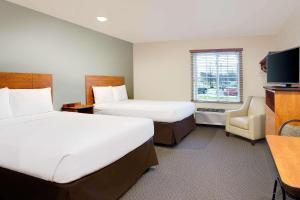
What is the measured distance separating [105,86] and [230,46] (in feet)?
10.3

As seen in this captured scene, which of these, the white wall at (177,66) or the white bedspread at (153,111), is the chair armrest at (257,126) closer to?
the white bedspread at (153,111)

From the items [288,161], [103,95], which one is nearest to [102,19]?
[103,95]

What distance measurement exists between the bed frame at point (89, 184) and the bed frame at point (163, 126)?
1117 mm

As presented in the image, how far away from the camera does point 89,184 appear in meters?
1.74

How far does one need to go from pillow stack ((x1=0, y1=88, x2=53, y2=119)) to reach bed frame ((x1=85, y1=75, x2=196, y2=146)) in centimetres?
125

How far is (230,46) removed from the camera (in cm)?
521

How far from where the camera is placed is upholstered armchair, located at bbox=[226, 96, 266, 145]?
3873mm

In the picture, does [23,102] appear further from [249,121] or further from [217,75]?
[217,75]

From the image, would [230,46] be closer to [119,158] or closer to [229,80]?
[229,80]

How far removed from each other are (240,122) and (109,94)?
2.83 metres

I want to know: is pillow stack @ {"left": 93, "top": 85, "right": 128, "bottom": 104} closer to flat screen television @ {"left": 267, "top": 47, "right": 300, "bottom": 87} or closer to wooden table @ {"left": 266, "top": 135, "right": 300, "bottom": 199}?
flat screen television @ {"left": 267, "top": 47, "right": 300, "bottom": 87}

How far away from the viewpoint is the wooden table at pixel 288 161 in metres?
0.88

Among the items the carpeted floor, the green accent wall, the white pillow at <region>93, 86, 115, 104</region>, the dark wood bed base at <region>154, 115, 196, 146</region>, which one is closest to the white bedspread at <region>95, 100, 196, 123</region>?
the dark wood bed base at <region>154, 115, 196, 146</region>

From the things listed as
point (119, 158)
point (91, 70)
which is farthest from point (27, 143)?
point (91, 70)
